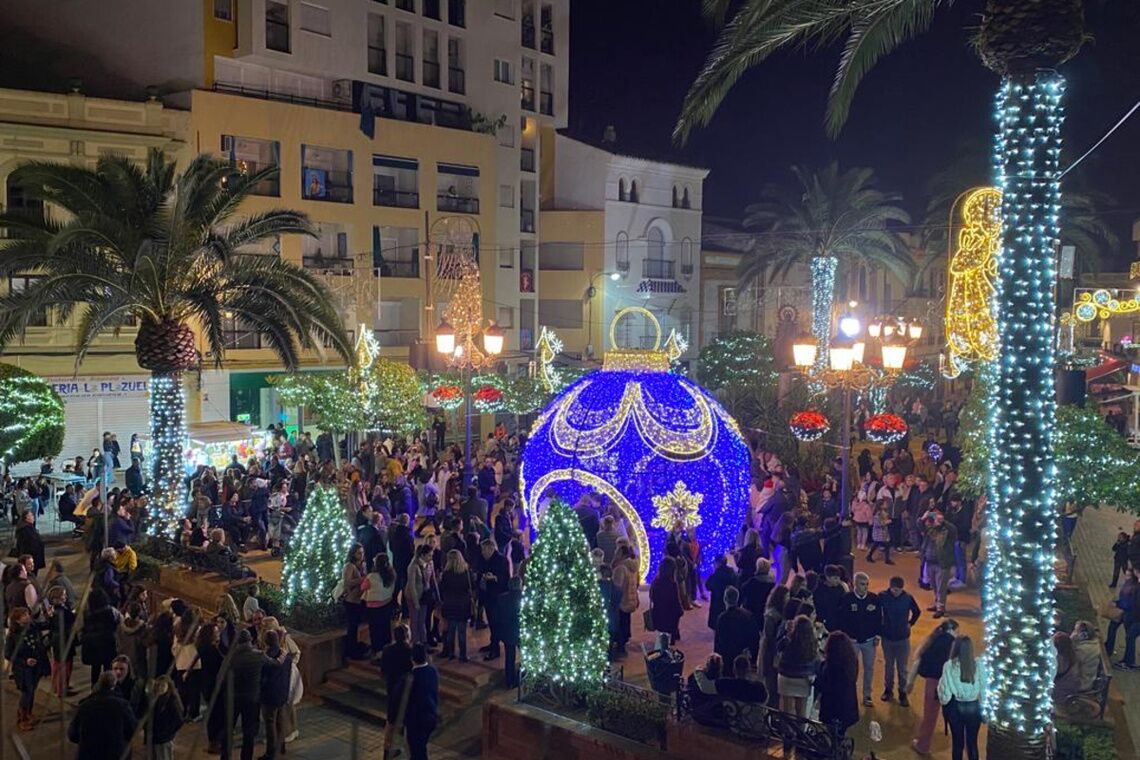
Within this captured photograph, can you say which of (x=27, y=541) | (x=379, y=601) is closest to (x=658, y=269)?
(x=27, y=541)

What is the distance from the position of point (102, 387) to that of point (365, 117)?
12.8 meters

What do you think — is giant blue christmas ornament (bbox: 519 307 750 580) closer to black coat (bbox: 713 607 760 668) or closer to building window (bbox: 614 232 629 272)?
black coat (bbox: 713 607 760 668)

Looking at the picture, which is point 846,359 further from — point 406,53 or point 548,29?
point 548,29

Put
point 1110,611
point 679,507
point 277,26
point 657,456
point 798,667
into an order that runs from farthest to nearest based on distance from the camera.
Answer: point 277,26, point 657,456, point 679,507, point 1110,611, point 798,667

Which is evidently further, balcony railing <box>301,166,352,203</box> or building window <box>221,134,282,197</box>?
balcony railing <box>301,166,352,203</box>

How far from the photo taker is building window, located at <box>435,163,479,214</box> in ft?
125

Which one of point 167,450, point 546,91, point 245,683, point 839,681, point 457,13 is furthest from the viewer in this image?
point 546,91

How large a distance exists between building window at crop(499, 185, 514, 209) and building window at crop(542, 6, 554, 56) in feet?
24.7

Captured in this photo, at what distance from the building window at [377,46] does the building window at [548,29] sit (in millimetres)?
10173

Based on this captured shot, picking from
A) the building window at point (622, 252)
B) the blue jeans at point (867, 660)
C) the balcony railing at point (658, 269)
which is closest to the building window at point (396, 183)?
the building window at point (622, 252)

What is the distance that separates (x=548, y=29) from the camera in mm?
45031

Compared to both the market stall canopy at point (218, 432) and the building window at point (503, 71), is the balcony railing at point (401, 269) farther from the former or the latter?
the market stall canopy at point (218, 432)

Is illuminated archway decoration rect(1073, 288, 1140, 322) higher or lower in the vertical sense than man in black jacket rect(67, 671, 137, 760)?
higher

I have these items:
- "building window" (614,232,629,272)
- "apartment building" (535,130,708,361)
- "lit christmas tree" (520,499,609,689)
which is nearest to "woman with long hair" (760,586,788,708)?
"lit christmas tree" (520,499,609,689)
